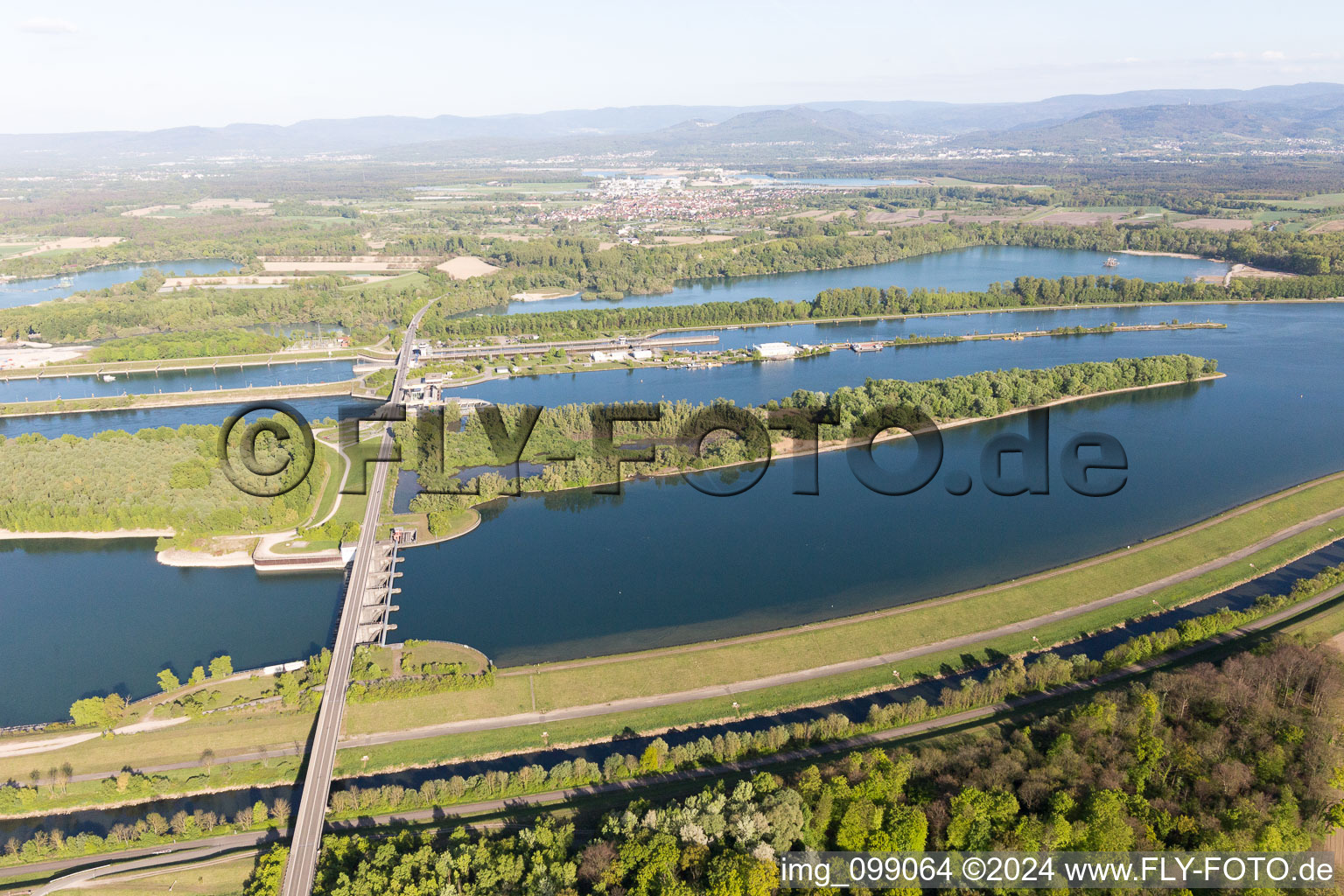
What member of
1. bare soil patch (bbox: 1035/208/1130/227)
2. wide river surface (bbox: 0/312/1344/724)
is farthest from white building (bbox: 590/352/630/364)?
bare soil patch (bbox: 1035/208/1130/227)

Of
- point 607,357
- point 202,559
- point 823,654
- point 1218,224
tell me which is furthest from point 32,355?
point 1218,224

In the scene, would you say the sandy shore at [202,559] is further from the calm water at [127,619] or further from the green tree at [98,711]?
the green tree at [98,711]

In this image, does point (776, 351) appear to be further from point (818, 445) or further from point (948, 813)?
point (948, 813)

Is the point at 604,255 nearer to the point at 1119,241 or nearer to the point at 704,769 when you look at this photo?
the point at 1119,241

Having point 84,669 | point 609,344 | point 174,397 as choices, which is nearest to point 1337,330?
point 609,344

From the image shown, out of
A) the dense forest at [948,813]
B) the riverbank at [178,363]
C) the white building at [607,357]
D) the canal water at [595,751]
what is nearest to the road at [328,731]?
the dense forest at [948,813]

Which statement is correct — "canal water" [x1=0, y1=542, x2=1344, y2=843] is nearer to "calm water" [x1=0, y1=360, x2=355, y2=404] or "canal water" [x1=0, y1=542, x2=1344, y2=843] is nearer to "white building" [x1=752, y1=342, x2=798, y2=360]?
"white building" [x1=752, y1=342, x2=798, y2=360]
